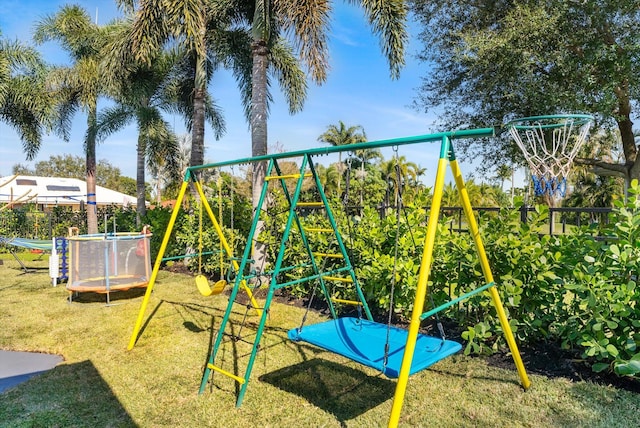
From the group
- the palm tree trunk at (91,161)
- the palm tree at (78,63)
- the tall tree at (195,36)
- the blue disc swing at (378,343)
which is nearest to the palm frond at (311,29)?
the tall tree at (195,36)

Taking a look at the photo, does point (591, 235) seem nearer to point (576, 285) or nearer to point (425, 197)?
point (576, 285)

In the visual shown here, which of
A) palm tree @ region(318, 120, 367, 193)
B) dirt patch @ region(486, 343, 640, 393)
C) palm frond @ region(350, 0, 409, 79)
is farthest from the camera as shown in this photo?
palm tree @ region(318, 120, 367, 193)

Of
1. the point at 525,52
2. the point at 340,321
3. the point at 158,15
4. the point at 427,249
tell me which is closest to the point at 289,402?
the point at 340,321

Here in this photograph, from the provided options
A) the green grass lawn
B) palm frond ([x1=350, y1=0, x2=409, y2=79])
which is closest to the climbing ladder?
the green grass lawn

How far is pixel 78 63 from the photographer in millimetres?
13914

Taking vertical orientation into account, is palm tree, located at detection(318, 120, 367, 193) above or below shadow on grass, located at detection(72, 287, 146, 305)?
above

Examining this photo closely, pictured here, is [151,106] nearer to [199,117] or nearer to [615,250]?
[199,117]

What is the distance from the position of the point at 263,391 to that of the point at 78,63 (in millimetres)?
14106

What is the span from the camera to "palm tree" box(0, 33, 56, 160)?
12.3 metres

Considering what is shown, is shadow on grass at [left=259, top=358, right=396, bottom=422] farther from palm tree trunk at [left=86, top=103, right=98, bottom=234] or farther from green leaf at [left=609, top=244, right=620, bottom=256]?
palm tree trunk at [left=86, top=103, right=98, bottom=234]

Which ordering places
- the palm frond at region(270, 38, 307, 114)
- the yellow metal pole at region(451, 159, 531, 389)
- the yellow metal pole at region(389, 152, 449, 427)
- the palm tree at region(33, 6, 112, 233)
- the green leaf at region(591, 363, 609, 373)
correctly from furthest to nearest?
1. the palm tree at region(33, 6, 112, 233)
2. the palm frond at region(270, 38, 307, 114)
3. the green leaf at region(591, 363, 609, 373)
4. the yellow metal pole at region(451, 159, 531, 389)
5. the yellow metal pole at region(389, 152, 449, 427)

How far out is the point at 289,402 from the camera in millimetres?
3236

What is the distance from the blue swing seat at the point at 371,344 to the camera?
107 inches

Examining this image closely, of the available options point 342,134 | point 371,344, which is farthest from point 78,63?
point 342,134
